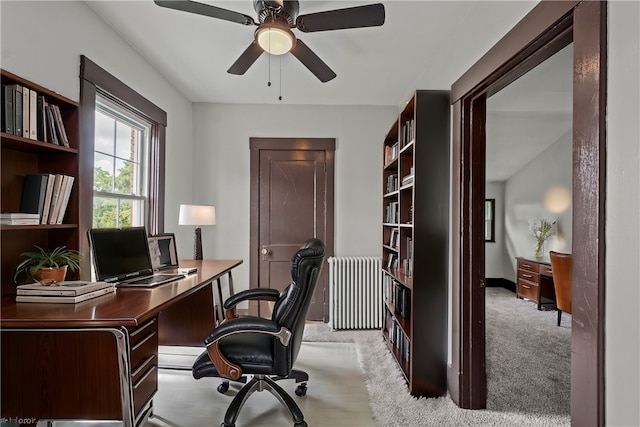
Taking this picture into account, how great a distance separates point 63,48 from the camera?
6.73ft

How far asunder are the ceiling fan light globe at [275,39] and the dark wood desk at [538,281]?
173 inches

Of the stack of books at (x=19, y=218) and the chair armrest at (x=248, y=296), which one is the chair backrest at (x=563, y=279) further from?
the stack of books at (x=19, y=218)

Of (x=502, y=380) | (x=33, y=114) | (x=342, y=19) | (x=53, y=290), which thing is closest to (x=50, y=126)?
(x=33, y=114)

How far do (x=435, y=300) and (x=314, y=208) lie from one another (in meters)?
2.02

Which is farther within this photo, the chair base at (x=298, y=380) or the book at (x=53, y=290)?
the chair base at (x=298, y=380)

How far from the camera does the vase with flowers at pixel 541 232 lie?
16.9ft

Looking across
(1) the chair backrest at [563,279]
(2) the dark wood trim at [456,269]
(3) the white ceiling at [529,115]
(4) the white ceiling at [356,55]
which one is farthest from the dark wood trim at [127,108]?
(1) the chair backrest at [563,279]

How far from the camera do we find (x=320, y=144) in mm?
4082

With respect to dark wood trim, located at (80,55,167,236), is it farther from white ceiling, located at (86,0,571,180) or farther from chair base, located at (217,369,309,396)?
chair base, located at (217,369,309,396)

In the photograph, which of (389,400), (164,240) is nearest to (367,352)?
(389,400)

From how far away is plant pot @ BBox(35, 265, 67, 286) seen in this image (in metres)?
1.74

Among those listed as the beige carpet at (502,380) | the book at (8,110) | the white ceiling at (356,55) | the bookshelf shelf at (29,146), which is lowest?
the beige carpet at (502,380)

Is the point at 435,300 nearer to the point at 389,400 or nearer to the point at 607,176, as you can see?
the point at 389,400

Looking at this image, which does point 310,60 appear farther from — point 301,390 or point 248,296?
point 301,390
